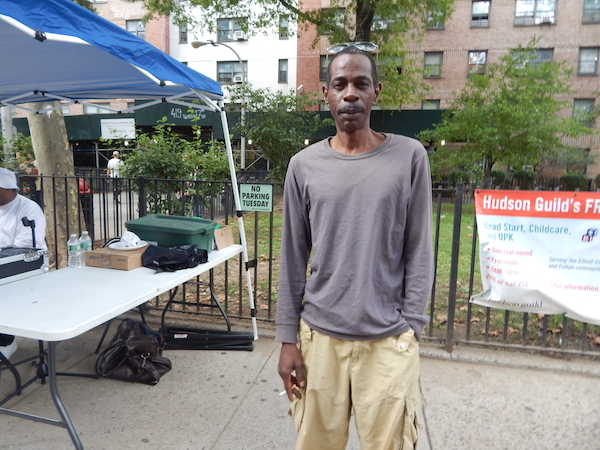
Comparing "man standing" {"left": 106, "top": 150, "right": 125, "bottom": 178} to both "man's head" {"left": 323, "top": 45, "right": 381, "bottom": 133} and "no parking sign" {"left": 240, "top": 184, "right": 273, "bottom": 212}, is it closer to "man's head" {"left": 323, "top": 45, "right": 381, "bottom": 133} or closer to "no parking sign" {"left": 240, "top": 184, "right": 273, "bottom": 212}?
"no parking sign" {"left": 240, "top": 184, "right": 273, "bottom": 212}

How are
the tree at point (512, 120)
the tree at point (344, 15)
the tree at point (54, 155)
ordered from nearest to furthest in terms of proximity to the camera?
the tree at point (54, 155), the tree at point (344, 15), the tree at point (512, 120)

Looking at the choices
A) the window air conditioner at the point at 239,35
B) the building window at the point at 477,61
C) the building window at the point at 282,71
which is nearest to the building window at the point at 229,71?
the window air conditioner at the point at 239,35

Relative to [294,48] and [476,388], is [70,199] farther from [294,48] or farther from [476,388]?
[294,48]

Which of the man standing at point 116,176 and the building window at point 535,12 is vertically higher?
the building window at point 535,12

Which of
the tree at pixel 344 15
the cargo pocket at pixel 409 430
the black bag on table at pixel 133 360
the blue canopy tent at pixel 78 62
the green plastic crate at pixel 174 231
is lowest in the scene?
the black bag on table at pixel 133 360

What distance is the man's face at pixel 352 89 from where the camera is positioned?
171 centimetres

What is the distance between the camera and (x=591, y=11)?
25.7 meters

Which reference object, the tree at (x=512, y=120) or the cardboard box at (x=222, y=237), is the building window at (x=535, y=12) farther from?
the cardboard box at (x=222, y=237)

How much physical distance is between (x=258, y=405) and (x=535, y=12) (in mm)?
30247

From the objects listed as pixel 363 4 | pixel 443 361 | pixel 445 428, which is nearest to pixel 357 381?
pixel 445 428

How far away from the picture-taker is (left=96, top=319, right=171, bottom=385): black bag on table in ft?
12.0

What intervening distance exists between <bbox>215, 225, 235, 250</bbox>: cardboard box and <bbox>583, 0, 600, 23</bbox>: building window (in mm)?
30140

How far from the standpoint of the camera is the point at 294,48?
29203 mm

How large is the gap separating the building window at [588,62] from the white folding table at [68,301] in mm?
30969
